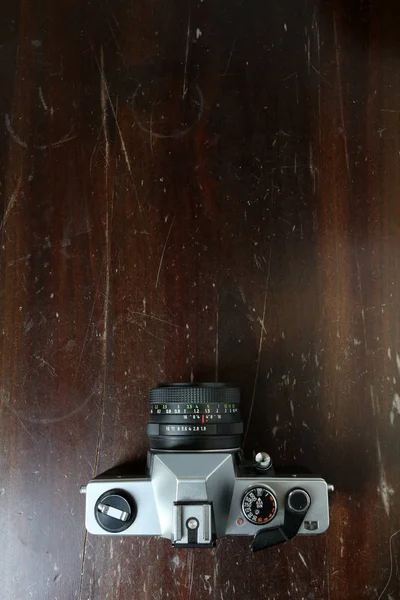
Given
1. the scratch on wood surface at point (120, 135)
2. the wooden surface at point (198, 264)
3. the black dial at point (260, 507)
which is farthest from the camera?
the scratch on wood surface at point (120, 135)

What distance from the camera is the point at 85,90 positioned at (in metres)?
1.06

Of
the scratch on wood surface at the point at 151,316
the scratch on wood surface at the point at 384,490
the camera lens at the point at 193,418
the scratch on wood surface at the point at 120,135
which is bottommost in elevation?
the scratch on wood surface at the point at 384,490

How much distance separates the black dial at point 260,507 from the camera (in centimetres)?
78

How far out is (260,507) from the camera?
779mm

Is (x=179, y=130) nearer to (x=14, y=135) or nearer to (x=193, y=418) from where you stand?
(x=14, y=135)

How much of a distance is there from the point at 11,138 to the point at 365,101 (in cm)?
64

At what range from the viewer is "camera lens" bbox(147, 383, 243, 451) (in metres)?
0.80

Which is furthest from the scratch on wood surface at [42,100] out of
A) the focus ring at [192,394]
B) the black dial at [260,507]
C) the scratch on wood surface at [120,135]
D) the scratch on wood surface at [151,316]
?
the black dial at [260,507]

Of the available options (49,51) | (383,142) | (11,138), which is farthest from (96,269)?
(383,142)

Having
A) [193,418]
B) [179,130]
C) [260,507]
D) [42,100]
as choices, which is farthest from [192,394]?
[42,100]

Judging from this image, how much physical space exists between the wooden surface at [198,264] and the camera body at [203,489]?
0.13 meters

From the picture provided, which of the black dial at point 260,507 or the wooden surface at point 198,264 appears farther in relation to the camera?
the wooden surface at point 198,264

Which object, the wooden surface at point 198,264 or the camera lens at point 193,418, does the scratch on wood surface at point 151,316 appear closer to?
the wooden surface at point 198,264

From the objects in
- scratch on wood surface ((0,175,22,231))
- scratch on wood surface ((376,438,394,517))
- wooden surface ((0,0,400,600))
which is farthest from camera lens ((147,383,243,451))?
scratch on wood surface ((0,175,22,231))
